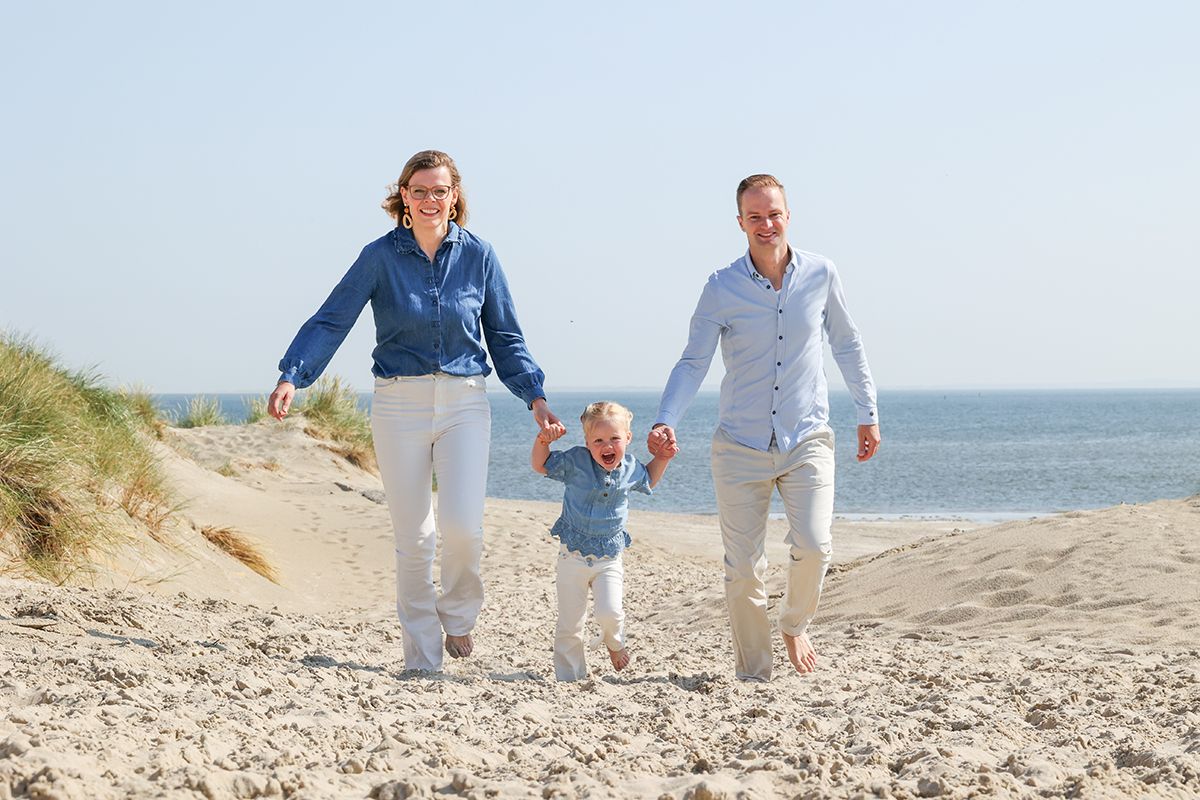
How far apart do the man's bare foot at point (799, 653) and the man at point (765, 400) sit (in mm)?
76

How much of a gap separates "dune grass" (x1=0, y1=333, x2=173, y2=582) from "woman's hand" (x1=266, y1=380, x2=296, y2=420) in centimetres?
299

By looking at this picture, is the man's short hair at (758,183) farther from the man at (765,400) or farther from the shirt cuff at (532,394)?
the shirt cuff at (532,394)

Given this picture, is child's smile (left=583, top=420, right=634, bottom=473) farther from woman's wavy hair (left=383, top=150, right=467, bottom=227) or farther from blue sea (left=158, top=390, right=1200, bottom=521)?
blue sea (left=158, top=390, right=1200, bottom=521)

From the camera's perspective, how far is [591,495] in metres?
5.30

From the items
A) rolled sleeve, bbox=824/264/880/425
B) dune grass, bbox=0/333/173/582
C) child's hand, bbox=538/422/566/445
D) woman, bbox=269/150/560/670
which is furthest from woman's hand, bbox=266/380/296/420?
dune grass, bbox=0/333/173/582

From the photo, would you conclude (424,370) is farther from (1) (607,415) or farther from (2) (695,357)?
(2) (695,357)

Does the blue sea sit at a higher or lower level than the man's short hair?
lower

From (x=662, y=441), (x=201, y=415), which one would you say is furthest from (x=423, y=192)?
(x=201, y=415)

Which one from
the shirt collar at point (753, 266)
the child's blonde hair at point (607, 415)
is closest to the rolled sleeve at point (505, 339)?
the child's blonde hair at point (607, 415)

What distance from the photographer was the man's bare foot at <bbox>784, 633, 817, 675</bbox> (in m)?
5.49

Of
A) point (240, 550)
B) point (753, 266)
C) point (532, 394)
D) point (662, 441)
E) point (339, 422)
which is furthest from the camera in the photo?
point (339, 422)

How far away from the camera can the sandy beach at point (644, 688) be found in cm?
347

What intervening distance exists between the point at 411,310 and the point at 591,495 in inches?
42.9

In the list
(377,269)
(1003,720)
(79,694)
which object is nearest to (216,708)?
(79,694)
